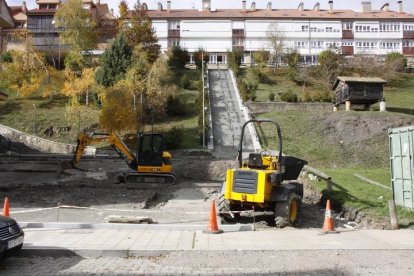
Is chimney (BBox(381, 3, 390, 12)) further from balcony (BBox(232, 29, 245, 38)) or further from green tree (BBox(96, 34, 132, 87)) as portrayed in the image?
green tree (BBox(96, 34, 132, 87))

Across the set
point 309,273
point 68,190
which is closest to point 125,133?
point 68,190

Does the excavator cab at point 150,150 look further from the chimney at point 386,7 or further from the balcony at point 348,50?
the chimney at point 386,7

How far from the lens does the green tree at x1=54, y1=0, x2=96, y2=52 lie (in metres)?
53.8

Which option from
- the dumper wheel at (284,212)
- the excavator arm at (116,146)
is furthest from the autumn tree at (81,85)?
the dumper wheel at (284,212)

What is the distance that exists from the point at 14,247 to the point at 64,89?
125 feet

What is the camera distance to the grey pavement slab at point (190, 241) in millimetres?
8273

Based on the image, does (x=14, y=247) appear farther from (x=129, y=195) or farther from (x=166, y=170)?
(x=166, y=170)

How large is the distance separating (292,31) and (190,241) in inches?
2843

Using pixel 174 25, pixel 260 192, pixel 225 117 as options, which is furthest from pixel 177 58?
pixel 260 192

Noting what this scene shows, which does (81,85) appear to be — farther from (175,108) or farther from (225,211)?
(225,211)

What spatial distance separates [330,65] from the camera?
55.9 m

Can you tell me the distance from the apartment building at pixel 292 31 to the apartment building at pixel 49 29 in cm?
1129

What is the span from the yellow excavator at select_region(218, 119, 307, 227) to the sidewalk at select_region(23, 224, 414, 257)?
2.52 feet

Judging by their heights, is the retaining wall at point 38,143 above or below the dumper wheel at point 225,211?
above
